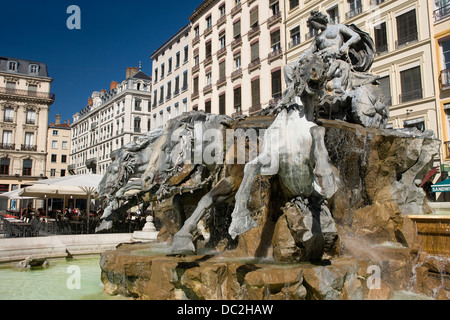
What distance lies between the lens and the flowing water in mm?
6465

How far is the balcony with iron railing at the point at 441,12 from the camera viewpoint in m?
20.8

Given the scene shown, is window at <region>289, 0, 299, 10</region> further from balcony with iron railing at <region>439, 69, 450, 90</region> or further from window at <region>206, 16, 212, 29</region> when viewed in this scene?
balcony with iron railing at <region>439, 69, 450, 90</region>

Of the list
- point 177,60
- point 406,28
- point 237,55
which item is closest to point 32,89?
point 177,60

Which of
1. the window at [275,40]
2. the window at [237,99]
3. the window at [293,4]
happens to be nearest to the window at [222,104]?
the window at [237,99]

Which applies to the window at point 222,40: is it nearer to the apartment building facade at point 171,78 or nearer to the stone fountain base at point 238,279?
the apartment building facade at point 171,78

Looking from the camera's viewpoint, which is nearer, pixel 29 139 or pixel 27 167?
pixel 27 167

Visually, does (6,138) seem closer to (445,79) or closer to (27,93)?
(27,93)

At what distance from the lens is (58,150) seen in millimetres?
80688

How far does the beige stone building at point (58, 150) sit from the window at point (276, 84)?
59780 millimetres

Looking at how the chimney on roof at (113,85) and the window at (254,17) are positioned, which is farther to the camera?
the chimney on roof at (113,85)

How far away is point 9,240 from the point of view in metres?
10.5

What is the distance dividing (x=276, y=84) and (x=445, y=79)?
13.4 meters
